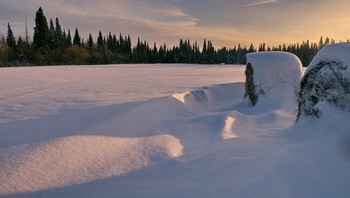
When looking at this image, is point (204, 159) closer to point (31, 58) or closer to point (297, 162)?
point (297, 162)

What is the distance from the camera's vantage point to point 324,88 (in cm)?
376

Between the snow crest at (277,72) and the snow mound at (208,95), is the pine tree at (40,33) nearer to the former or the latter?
the snow mound at (208,95)

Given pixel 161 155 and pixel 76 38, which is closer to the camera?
pixel 161 155

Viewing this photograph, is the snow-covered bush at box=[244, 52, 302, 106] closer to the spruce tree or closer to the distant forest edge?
the distant forest edge

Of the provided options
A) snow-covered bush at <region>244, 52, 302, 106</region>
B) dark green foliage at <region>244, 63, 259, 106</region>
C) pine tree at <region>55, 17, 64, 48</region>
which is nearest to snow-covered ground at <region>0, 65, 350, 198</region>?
dark green foliage at <region>244, 63, 259, 106</region>

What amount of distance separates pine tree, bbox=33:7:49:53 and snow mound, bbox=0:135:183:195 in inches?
1999

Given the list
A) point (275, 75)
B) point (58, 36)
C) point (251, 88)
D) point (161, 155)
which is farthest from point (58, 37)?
point (161, 155)

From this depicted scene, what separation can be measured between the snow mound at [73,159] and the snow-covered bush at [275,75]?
489 centimetres

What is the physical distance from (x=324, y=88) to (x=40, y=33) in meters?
54.5

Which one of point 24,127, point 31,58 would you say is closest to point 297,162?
point 24,127

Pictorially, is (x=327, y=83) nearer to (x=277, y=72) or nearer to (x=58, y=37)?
(x=277, y=72)

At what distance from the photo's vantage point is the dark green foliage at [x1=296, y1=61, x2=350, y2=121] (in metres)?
3.38

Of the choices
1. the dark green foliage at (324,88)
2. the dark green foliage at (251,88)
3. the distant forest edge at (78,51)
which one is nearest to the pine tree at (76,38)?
the distant forest edge at (78,51)

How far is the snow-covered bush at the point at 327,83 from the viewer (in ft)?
11.0
